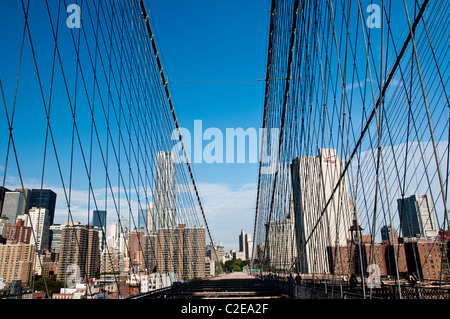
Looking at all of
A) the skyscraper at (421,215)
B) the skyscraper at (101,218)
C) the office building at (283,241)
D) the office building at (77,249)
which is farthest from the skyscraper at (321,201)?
the office building at (77,249)

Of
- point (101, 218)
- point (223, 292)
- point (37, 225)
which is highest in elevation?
point (101, 218)

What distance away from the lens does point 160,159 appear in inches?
615

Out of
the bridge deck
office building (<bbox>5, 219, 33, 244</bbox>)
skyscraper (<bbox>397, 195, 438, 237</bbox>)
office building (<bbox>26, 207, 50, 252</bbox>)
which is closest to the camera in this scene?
office building (<bbox>26, 207, 50, 252</bbox>)

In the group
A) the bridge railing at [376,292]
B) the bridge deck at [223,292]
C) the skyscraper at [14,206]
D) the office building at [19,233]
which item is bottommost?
the bridge deck at [223,292]

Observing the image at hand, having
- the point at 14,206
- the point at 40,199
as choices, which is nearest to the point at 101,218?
the point at 14,206

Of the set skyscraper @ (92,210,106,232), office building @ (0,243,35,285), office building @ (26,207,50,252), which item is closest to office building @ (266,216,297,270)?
skyscraper @ (92,210,106,232)

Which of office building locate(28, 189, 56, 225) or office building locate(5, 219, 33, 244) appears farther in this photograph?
office building locate(5, 219, 33, 244)

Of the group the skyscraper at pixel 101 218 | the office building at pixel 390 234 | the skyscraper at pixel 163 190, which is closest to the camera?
the office building at pixel 390 234

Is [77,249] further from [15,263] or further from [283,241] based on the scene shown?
[283,241]

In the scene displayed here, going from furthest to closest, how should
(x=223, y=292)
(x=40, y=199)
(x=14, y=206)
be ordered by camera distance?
(x=223, y=292)
(x=14, y=206)
(x=40, y=199)

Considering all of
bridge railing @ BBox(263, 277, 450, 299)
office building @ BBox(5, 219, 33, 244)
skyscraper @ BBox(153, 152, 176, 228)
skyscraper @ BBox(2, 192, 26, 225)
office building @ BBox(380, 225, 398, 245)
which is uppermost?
skyscraper @ BBox(153, 152, 176, 228)

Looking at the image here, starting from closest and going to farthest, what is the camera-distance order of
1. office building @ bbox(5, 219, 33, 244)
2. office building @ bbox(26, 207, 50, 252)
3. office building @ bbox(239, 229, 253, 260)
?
1. office building @ bbox(26, 207, 50, 252)
2. office building @ bbox(5, 219, 33, 244)
3. office building @ bbox(239, 229, 253, 260)

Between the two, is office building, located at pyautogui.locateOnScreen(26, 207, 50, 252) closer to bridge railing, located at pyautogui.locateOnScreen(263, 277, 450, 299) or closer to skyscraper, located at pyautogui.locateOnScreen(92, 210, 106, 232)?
skyscraper, located at pyautogui.locateOnScreen(92, 210, 106, 232)

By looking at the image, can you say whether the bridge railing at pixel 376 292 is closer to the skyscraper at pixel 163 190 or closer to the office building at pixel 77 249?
the office building at pixel 77 249
